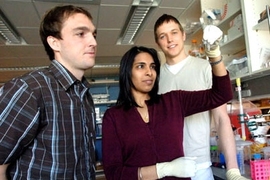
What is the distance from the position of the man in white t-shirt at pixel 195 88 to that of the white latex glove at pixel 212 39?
355 millimetres

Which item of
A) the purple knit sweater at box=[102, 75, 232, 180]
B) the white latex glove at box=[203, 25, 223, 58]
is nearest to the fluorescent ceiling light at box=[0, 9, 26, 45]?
the purple knit sweater at box=[102, 75, 232, 180]

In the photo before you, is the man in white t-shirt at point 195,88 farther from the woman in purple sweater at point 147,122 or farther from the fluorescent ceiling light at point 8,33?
the fluorescent ceiling light at point 8,33

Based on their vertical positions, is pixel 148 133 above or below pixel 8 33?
below

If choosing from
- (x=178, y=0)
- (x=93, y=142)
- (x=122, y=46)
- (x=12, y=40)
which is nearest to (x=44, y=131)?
(x=93, y=142)

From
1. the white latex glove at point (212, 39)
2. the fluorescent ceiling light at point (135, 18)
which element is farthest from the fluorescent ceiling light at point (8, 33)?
the white latex glove at point (212, 39)

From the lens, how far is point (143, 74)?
45.6 inches

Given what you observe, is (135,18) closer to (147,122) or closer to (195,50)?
(195,50)

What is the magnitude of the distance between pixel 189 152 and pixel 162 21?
2.61 feet

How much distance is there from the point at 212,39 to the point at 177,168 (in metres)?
0.56

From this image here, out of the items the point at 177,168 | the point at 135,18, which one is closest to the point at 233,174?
the point at 177,168

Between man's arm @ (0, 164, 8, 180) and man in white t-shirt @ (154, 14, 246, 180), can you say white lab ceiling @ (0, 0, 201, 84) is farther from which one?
man's arm @ (0, 164, 8, 180)

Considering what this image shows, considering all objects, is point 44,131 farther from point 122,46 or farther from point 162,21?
point 122,46

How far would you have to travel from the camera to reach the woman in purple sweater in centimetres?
99

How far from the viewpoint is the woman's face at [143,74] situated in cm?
116
